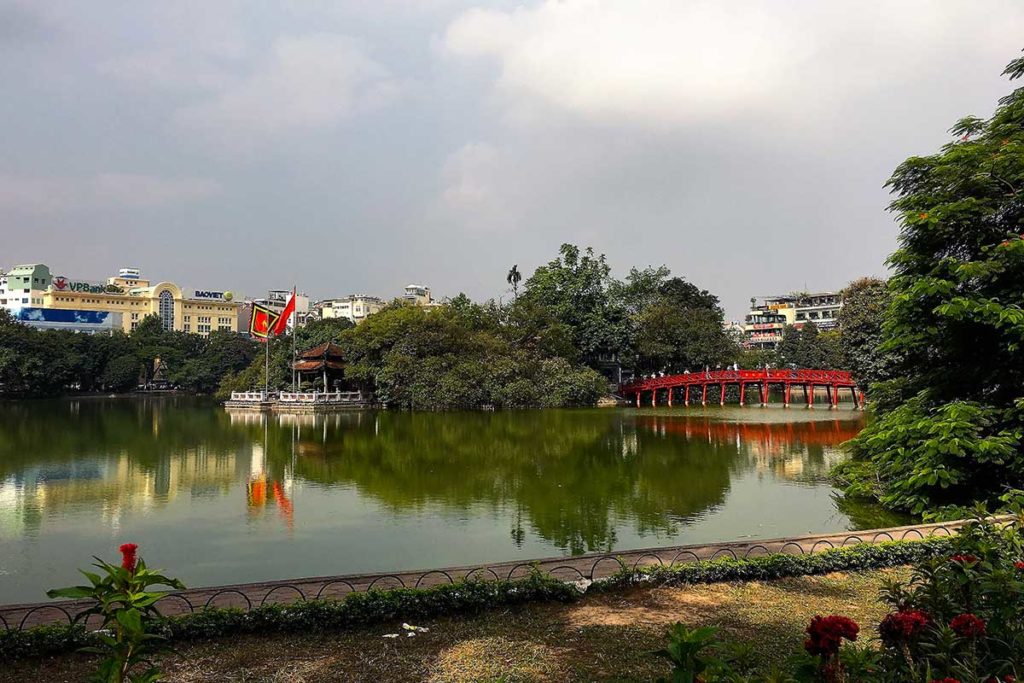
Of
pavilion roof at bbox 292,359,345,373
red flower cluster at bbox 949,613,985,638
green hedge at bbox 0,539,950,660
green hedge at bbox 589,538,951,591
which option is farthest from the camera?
pavilion roof at bbox 292,359,345,373

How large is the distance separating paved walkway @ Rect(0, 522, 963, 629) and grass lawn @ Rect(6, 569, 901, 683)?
637 mm

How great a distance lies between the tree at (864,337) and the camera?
29.5 meters

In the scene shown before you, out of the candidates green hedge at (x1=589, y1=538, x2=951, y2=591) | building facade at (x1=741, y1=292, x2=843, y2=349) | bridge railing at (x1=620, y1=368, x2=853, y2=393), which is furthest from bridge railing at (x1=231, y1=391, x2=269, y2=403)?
building facade at (x1=741, y1=292, x2=843, y2=349)

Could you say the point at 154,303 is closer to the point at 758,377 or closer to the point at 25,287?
the point at 25,287

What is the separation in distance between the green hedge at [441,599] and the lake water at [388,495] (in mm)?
2609

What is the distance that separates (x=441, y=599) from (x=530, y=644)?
1043mm

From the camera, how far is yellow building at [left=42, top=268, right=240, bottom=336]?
3339 inches

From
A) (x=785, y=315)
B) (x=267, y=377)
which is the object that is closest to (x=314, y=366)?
(x=267, y=377)

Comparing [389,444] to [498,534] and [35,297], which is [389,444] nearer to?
[498,534]

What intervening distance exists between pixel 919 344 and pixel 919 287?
1.95 metres

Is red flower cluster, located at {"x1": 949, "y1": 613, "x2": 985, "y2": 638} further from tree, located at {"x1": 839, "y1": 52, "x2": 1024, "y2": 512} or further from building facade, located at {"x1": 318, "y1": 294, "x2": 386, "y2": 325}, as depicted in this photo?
building facade, located at {"x1": 318, "y1": 294, "x2": 386, "y2": 325}

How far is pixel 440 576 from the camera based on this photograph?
7469 millimetres

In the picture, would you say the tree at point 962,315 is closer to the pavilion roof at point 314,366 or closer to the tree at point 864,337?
the tree at point 864,337

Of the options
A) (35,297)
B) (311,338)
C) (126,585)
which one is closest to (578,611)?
(126,585)
